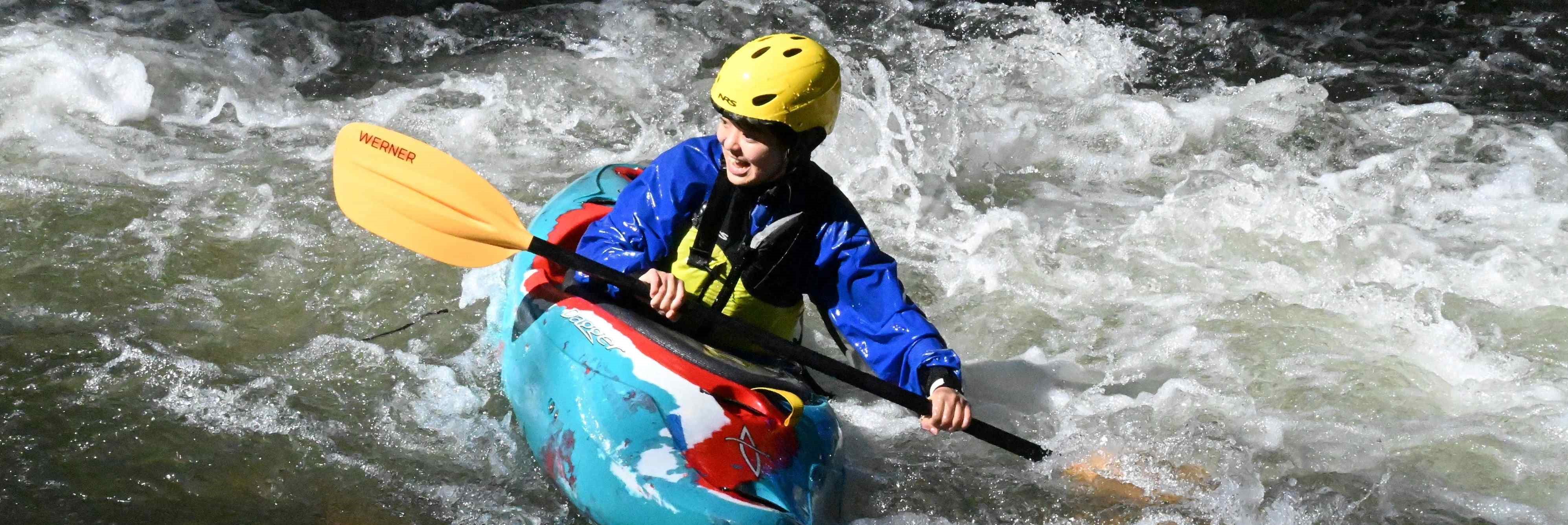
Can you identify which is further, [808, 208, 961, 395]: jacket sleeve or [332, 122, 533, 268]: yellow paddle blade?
[332, 122, 533, 268]: yellow paddle blade

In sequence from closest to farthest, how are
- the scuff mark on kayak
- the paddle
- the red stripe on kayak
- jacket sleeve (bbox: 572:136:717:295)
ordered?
the red stripe on kayak → the scuff mark on kayak → jacket sleeve (bbox: 572:136:717:295) → the paddle

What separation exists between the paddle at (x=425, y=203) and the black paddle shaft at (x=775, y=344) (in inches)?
6.0

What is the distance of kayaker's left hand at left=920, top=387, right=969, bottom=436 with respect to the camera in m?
2.74

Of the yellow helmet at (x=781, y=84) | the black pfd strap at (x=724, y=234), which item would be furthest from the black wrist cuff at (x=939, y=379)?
the yellow helmet at (x=781, y=84)

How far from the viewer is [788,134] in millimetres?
A: 2812

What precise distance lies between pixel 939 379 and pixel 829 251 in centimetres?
41

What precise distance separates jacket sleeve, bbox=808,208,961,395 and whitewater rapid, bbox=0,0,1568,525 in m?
0.48

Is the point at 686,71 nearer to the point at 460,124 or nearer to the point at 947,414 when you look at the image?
the point at 460,124

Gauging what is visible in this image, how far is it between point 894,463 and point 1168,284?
162 cm

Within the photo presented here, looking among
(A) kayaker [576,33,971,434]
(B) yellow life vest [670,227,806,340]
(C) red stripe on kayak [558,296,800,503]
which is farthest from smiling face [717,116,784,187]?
(C) red stripe on kayak [558,296,800,503]

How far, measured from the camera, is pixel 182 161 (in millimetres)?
4750

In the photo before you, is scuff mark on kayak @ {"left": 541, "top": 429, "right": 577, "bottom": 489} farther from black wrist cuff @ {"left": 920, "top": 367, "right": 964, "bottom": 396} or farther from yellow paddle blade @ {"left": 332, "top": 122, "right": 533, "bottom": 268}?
black wrist cuff @ {"left": 920, "top": 367, "right": 964, "bottom": 396}

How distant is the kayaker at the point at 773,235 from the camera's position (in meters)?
2.81

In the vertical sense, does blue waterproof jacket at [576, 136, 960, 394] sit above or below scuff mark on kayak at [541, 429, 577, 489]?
above
